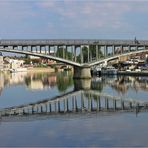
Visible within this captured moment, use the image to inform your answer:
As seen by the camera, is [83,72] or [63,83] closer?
[63,83]

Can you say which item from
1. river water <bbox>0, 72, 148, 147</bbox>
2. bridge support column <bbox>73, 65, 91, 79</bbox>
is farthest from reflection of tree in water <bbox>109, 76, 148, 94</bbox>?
river water <bbox>0, 72, 148, 147</bbox>

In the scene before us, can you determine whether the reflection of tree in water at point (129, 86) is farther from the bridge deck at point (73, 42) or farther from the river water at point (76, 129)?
the river water at point (76, 129)

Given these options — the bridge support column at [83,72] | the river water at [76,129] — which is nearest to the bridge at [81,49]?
the bridge support column at [83,72]

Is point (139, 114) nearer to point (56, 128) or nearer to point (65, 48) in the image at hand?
point (56, 128)

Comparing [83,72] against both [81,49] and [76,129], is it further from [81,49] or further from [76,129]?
[76,129]

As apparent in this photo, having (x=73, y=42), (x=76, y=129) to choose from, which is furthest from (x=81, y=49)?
(x=76, y=129)

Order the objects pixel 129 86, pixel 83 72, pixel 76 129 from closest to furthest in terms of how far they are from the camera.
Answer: pixel 76 129 → pixel 129 86 → pixel 83 72

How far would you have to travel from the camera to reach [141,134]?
1859 cm

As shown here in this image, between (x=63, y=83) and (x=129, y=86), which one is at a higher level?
(x=129, y=86)

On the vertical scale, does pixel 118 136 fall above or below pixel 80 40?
below

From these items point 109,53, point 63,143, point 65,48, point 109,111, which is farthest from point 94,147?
point 109,53

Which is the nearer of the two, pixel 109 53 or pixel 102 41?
pixel 102 41

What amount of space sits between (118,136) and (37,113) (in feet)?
33.0

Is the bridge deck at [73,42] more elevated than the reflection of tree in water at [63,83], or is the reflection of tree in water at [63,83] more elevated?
the bridge deck at [73,42]
